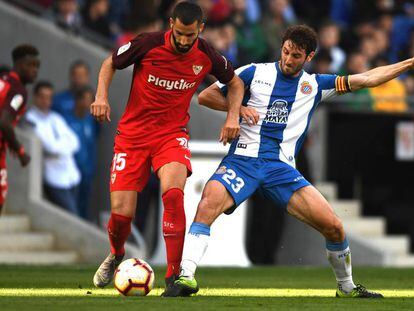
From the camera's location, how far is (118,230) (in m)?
11.4

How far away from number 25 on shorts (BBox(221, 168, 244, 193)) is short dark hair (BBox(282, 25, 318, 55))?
1.18 m

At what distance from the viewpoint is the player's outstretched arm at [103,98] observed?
34.7ft

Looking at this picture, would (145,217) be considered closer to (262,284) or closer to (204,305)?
(262,284)

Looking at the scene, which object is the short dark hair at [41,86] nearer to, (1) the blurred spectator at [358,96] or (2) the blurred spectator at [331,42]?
(2) the blurred spectator at [331,42]

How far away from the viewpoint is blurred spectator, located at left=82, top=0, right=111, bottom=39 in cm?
1994

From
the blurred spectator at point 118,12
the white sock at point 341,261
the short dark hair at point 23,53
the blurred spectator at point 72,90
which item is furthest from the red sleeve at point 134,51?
the blurred spectator at point 118,12

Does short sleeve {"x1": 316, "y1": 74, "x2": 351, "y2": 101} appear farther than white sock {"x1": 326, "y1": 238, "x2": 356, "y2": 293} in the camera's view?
Yes

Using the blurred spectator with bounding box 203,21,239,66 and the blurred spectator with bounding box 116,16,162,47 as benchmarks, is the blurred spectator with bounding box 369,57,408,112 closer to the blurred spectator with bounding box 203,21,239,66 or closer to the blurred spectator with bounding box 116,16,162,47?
the blurred spectator with bounding box 203,21,239,66

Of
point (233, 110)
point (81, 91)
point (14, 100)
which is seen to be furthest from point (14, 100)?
point (81, 91)

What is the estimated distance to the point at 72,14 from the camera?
64.5ft

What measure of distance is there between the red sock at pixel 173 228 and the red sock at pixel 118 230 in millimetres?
656

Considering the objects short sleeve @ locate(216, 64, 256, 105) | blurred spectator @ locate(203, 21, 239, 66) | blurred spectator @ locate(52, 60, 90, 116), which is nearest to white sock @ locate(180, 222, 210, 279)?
short sleeve @ locate(216, 64, 256, 105)

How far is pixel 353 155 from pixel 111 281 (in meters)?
9.41

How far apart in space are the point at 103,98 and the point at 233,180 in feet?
4.16
